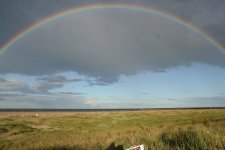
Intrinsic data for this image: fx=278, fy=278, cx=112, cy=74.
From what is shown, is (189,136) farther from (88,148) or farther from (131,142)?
(88,148)

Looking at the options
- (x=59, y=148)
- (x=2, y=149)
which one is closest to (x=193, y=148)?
(x=59, y=148)

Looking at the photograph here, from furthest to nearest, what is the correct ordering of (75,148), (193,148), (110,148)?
1. (75,148)
2. (110,148)
3. (193,148)

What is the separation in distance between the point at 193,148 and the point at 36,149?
8.94 m

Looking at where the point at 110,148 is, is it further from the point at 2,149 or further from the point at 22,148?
the point at 2,149

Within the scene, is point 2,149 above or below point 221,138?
below

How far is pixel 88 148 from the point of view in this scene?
43.0ft

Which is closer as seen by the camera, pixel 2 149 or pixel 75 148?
pixel 75 148

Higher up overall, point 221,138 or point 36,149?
point 221,138

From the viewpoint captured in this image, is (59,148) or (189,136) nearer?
(189,136)

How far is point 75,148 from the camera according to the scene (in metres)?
13.9

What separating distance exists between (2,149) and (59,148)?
12.9 ft

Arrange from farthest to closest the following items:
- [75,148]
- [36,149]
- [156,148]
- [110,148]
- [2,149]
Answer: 1. [2,149]
2. [36,149]
3. [75,148]
4. [110,148]
5. [156,148]

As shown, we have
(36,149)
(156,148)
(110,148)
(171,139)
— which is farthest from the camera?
(36,149)

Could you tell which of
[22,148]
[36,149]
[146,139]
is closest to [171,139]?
[146,139]
